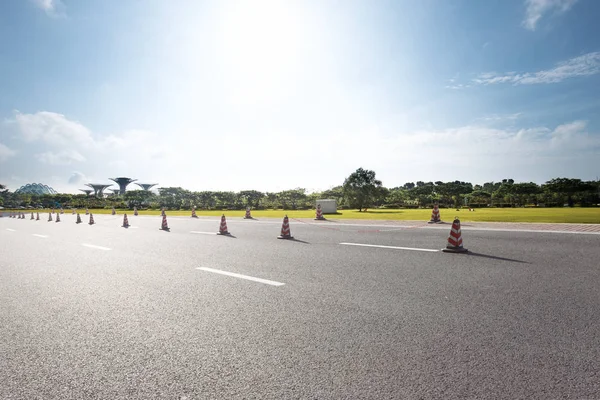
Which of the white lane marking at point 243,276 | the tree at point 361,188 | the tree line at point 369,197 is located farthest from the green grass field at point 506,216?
the white lane marking at point 243,276

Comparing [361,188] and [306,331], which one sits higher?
[361,188]

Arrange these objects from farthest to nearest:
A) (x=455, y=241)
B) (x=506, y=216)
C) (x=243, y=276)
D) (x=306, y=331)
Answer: (x=506, y=216) < (x=455, y=241) < (x=243, y=276) < (x=306, y=331)

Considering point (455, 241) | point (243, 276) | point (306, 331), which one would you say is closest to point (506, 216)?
point (455, 241)

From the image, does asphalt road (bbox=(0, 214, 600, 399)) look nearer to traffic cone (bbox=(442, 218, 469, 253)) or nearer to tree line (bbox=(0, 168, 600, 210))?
traffic cone (bbox=(442, 218, 469, 253))

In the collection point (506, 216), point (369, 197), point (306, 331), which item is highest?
point (369, 197)

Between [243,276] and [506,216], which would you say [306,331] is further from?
Answer: [506,216]

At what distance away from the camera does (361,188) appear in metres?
45.7

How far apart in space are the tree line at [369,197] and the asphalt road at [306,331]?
3997 centimetres

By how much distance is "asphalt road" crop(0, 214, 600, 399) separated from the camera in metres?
2.54

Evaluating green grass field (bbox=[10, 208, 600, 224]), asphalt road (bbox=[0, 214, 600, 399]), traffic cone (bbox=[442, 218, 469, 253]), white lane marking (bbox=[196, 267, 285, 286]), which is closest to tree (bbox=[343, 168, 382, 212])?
green grass field (bbox=[10, 208, 600, 224])

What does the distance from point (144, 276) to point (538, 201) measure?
184 ft

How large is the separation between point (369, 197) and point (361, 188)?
1.60 meters

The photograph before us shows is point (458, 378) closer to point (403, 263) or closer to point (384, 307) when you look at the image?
point (384, 307)

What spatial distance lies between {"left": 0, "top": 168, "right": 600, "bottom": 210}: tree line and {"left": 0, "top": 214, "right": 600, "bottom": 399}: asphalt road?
39965 mm
